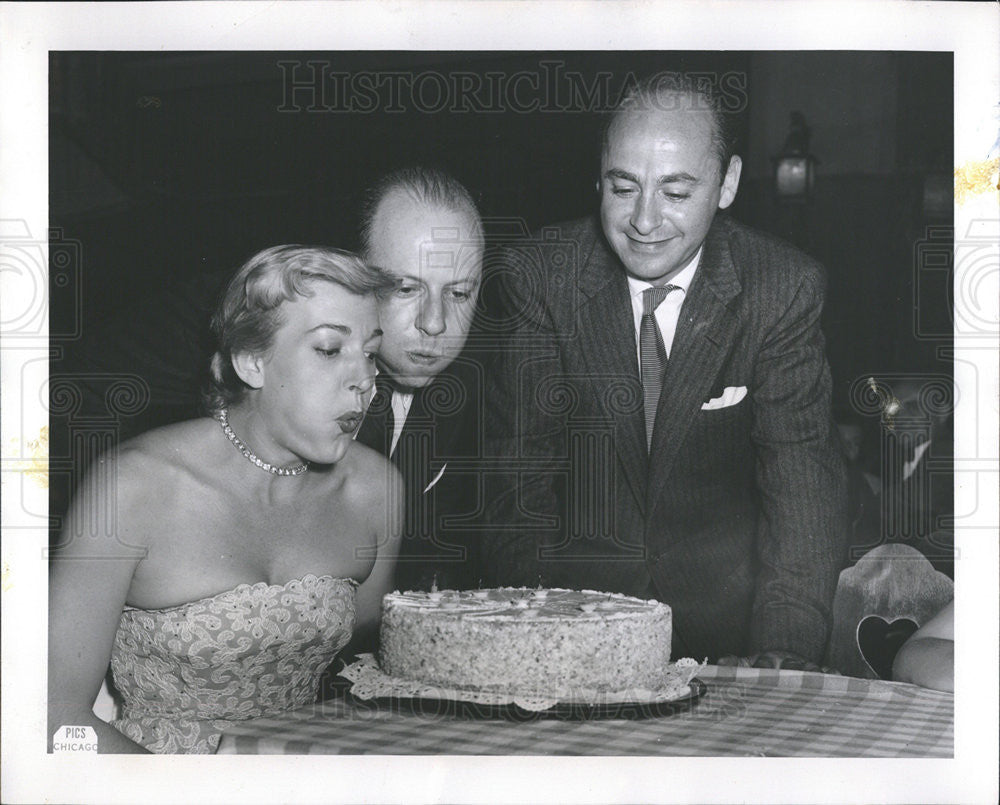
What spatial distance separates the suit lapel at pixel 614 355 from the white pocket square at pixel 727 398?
0.19 m

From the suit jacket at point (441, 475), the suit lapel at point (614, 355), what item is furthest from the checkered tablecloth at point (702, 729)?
the suit lapel at point (614, 355)

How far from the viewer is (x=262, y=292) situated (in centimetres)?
341

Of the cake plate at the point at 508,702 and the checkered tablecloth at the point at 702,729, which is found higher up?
the cake plate at the point at 508,702

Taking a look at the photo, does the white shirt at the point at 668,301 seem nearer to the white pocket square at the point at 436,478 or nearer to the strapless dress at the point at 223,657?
the white pocket square at the point at 436,478

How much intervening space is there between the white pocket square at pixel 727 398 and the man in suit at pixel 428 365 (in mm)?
664

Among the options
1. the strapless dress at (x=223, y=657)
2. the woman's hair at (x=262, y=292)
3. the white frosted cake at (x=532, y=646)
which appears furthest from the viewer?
the woman's hair at (x=262, y=292)

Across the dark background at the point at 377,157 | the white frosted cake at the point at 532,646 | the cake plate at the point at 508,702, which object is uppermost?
the dark background at the point at 377,157

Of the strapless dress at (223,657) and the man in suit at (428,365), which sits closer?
the strapless dress at (223,657)

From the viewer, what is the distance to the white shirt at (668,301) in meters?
3.49

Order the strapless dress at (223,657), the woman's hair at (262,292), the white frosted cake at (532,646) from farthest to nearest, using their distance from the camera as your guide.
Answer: the woman's hair at (262,292), the strapless dress at (223,657), the white frosted cake at (532,646)

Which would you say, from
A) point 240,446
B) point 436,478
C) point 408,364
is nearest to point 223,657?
point 240,446

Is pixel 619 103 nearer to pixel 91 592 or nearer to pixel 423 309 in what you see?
pixel 423 309

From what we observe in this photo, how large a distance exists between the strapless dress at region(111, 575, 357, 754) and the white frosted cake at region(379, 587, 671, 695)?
0.23 meters

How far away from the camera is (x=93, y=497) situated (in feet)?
11.3
